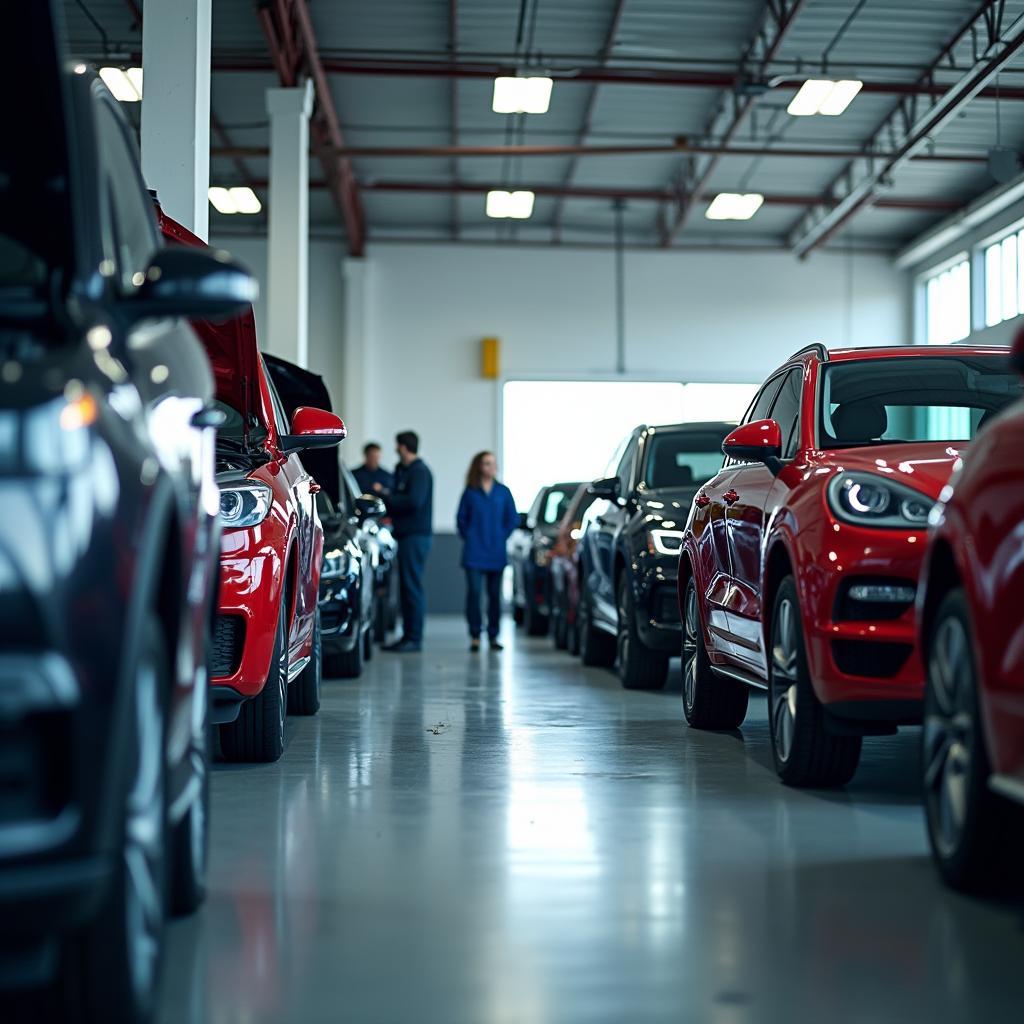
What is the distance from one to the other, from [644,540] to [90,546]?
738cm

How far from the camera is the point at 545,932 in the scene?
349cm

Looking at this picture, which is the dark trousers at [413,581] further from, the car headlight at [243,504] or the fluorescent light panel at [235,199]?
the fluorescent light panel at [235,199]

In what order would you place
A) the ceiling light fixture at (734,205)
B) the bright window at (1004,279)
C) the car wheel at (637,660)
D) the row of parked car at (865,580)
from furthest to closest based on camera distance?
the bright window at (1004,279) → the ceiling light fixture at (734,205) → the car wheel at (637,660) → the row of parked car at (865,580)

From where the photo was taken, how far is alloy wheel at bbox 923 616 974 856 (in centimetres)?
365

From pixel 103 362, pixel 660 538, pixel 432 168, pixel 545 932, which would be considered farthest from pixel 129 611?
pixel 432 168

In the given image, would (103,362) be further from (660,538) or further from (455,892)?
(660,538)

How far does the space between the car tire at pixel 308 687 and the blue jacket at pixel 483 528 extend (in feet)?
22.0

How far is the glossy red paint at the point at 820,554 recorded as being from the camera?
4926 millimetres

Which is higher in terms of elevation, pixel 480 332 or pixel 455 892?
pixel 480 332

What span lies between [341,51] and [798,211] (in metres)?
9.84

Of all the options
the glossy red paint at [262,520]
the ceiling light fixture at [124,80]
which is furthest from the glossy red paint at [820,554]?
the ceiling light fixture at [124,80]

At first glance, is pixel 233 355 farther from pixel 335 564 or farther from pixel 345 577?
pixel 345 577

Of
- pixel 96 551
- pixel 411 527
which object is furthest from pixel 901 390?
pixel 411 527

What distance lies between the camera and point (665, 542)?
9273mm
